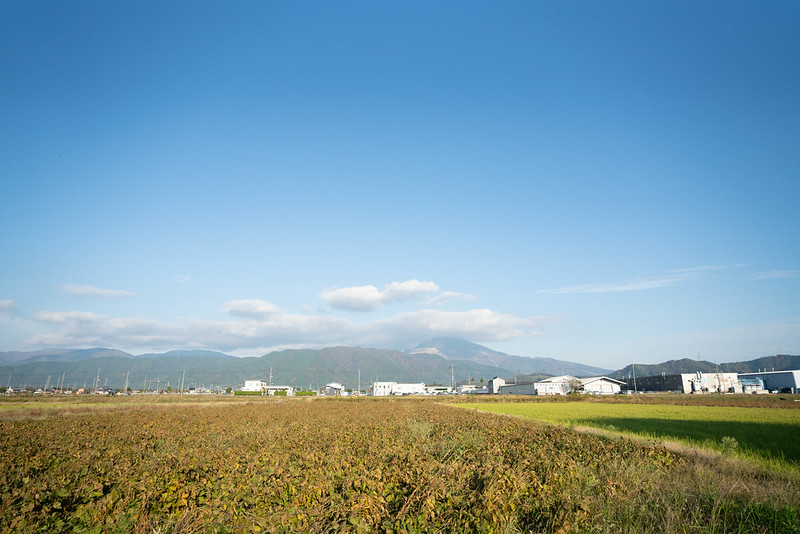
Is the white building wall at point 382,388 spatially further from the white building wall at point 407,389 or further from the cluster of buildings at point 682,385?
the cluster of buildings at point 682,385

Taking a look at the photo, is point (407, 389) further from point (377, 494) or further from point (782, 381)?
point (377, 494)

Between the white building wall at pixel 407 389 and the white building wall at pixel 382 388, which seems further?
the white building wall at pixel 382 388

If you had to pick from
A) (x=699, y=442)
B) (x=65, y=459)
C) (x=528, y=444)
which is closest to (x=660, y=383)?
(x=699, y=442)

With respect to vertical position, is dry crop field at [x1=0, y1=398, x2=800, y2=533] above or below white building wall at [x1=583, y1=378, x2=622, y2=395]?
above

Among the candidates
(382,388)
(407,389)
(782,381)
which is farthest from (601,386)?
(382,388)

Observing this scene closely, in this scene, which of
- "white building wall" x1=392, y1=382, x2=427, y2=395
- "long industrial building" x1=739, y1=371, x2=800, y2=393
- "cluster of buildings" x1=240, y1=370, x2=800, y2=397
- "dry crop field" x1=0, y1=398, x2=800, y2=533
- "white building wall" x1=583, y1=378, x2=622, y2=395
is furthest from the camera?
"white building wall" x1=392, y1=382, x2=427, y2=395

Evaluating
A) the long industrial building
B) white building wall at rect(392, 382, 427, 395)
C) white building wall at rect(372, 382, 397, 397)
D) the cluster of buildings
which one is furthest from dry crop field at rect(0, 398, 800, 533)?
white building wall at rect(372, 382, 397, 397)

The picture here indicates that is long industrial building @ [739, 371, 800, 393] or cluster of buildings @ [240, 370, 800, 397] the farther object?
cluster of buildings @ [240, 370, 800, 397]

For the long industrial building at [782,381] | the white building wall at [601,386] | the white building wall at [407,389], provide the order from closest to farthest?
1. the long industrial building at [782,381]
2. the white building wall at [601,386]
3. the white building wall at [407,389]

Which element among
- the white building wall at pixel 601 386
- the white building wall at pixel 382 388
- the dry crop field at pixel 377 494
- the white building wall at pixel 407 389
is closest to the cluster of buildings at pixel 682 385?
the white building wall at pixel 601 386

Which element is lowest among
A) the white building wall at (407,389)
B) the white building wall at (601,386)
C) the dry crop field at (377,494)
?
the white building wall at (407,389)

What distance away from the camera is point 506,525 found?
5.81m

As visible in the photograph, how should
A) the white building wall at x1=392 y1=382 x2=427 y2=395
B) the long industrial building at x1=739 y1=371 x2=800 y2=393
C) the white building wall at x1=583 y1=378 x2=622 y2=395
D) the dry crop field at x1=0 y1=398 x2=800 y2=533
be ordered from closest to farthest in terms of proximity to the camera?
the dry crop field at x1=0 y1=398 x2=800 y2=533 → the long industrial building at x1=739 y1=371 x2=800 y2=393 → the white building wall at x1=583 y1=378 x2=622 y2=395 → the white building wall at x1=392 y1=382 x2=427 y2=395

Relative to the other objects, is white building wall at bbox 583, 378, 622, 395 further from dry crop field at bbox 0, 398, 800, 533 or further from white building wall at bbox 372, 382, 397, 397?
dry crop field at bbox 0, 398, 800, 533
